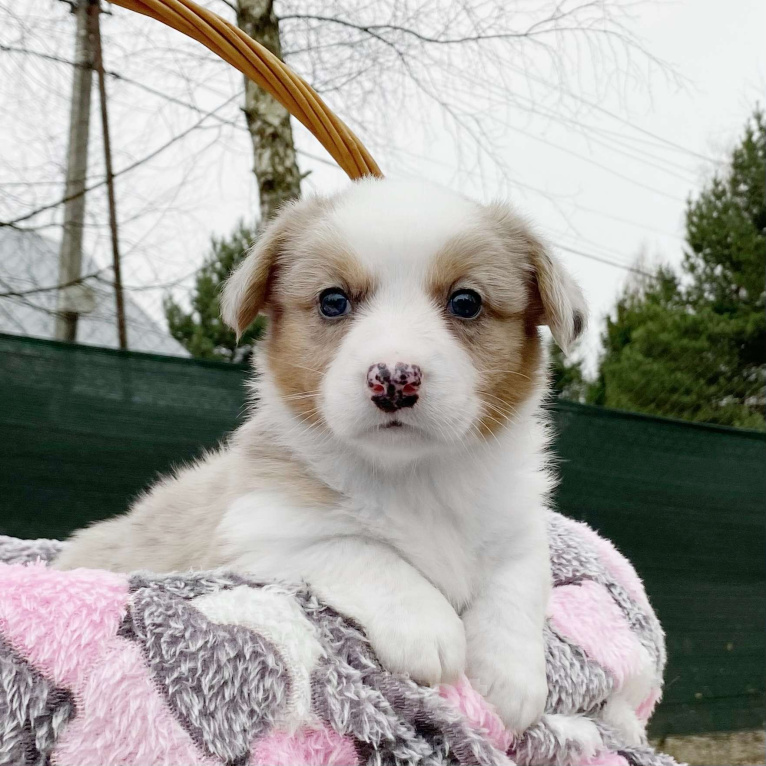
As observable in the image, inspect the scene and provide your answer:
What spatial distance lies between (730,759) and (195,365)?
4.65 metres

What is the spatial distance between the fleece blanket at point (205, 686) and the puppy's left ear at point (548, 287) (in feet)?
2.98

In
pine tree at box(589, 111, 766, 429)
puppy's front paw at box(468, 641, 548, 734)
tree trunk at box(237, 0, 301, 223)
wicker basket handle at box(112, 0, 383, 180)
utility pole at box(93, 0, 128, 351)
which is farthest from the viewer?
pine tree at box(589, 111, 766, 429)

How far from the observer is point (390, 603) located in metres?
1.66

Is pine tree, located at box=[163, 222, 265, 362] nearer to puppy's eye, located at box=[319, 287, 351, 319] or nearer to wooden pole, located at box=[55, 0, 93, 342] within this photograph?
wooden pole, located at box=[55, 0, 93, 342]

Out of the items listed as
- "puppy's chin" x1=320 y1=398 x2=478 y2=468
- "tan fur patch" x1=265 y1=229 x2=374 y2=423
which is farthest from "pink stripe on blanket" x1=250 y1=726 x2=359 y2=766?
"tan fur patch" x1=265 y1=229 x2=374 y2=423

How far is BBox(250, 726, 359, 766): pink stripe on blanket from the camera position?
144 cm

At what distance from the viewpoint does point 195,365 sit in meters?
4.13

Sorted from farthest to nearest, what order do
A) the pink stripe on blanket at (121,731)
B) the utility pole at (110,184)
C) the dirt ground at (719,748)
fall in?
the dirt ground at (719,748)
the utility pole at (110,184)
the pink stripe on blanket at (121,731)

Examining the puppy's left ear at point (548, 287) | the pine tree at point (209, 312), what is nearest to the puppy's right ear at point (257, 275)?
the puppy's left ear at point (548, 287)

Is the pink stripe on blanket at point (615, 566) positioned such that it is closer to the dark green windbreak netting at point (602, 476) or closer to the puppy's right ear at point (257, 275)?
the puppy's right ear at point (257, 275)

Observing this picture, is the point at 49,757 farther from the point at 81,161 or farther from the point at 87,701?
the point at 81,161

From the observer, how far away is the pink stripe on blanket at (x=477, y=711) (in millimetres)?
1611

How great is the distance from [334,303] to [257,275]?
291mm

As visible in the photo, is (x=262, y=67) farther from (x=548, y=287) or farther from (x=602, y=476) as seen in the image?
(x=602, y=476)
